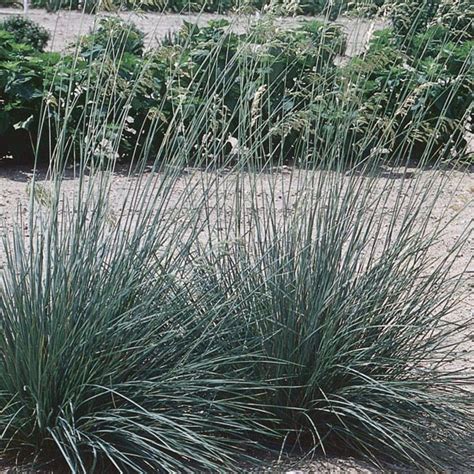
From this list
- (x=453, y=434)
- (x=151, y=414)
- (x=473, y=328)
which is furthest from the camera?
(x=473, y=328)

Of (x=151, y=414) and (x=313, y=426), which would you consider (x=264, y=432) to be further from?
(x=151, y=414)

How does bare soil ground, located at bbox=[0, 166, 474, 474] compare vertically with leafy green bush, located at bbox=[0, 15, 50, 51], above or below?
below

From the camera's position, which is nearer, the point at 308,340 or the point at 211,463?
the point at 211,463

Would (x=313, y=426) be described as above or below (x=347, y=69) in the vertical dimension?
below

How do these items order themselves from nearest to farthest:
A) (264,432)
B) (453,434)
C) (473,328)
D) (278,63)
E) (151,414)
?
(151,414) → (264,432) → (453,434) → (473,328) → (278,63)

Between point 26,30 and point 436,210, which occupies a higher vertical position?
point 26,30

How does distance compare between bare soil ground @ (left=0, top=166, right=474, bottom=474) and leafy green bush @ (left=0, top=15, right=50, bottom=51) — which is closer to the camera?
bare soil ground @ (left=0, top=166, right=474, bottom=474)

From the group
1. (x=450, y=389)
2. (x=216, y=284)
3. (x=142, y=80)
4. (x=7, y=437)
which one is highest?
(x=142, y=80)

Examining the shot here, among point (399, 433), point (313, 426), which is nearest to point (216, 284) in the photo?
point (313, 426)

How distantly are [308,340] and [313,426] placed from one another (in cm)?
29

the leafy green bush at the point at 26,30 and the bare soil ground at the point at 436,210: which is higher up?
the leafy green bush at the point at 26,30

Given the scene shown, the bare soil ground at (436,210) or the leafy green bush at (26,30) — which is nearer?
the bare soil ground at (436,210)

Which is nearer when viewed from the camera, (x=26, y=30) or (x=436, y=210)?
(x=436, y=210)

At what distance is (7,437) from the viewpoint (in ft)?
10.6
